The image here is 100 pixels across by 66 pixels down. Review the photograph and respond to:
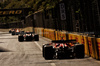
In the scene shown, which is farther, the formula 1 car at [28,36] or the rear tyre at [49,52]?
the formula 1 car at [28,36]

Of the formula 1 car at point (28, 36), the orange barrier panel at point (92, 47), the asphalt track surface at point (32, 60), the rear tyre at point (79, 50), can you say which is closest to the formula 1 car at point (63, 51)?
the rear tyre at point (79, 50)

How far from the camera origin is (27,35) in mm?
30156

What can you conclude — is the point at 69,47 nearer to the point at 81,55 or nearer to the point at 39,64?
the point at 81,55

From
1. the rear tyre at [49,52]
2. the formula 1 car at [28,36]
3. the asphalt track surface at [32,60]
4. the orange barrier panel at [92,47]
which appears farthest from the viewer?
the formula 1 car at [28,36]

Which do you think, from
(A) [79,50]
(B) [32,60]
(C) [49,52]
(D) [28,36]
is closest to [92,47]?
(A) [79,50]

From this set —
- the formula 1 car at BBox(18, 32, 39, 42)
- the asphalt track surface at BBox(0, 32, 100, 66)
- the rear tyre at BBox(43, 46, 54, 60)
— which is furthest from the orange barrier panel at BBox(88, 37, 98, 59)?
the formula 1 car at BBox(18, 32, 39, 42)

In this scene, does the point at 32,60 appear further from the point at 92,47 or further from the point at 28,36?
the point at 28,36

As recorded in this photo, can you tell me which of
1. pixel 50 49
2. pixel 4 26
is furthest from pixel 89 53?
pixel 4 26

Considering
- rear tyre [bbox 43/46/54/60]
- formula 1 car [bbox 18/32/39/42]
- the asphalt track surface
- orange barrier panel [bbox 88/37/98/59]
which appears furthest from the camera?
formula 1 car [bbox 18/32/39/42]

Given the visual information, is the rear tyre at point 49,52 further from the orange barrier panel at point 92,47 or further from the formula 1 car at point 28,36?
the formula 1 car at point 28,36

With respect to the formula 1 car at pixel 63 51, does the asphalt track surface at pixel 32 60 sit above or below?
below

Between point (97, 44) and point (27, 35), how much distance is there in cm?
1773

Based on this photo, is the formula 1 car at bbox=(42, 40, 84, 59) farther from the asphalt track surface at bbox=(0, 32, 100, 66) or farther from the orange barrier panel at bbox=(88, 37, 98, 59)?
the orange barrier panel at bbox=(88, 37, 98, 59)

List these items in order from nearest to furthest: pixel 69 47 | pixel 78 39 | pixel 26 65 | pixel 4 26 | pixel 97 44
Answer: pixel 26 65, pixel 97 44, pixel 69 47, pixel 78 39, pixel 4 26
